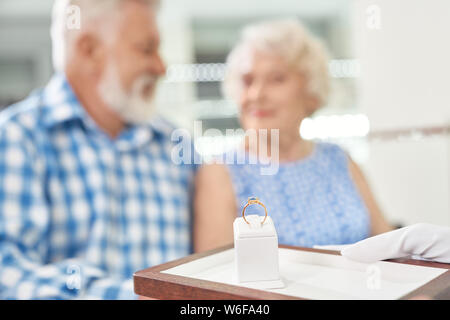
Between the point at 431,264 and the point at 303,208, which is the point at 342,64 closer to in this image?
the point at 303,208

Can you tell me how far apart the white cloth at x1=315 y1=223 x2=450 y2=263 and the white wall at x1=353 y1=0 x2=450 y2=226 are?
237mm

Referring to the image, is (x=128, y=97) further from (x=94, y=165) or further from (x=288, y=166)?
(x=288, y=166)

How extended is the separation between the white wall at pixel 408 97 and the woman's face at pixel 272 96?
6.7 inches

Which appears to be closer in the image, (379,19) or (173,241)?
(379,19)

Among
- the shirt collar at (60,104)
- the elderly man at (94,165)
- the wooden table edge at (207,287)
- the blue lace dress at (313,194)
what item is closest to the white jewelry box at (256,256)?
the wooden table edge at (207,287)

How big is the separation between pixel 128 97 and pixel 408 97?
1.95 feet

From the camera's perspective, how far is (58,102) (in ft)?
3.12

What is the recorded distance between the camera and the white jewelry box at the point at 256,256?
408mm

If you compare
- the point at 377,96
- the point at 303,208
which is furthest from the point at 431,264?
the point at 377,96

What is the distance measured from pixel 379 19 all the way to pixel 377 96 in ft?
0.80

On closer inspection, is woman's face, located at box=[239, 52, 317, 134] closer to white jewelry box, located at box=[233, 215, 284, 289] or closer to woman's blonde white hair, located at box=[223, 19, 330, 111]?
woman's blonde white hair, located at box=[223, 19, 330, 111]

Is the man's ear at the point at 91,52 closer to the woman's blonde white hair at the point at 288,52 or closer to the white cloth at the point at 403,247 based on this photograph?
the woman's blonde white hair at the point at 288,52

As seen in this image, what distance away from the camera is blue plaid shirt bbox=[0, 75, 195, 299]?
75cm

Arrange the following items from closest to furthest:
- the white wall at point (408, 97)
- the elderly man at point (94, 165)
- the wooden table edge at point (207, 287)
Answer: the wooden table edge at point (207, 287) → the white wall at point (408, 97) → the elderly man at point (94, 165)
